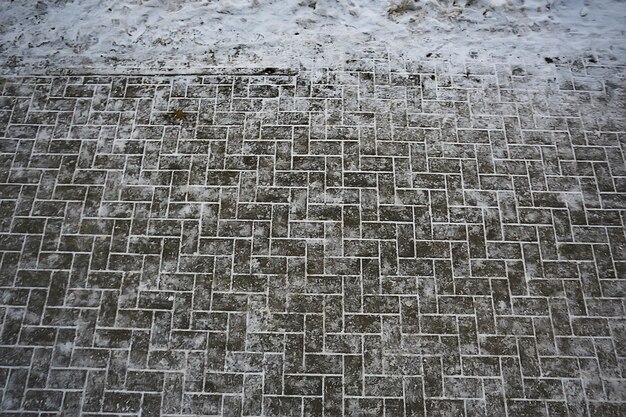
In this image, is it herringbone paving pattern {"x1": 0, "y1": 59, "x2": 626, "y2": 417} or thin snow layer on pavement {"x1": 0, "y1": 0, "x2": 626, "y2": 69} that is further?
thin snow layer on pavement {"x1": 0, "y1": 0, "x2": 626, "y2": 69}

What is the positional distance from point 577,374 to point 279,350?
7.73 ft

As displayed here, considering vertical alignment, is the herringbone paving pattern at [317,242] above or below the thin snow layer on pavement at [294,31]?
below

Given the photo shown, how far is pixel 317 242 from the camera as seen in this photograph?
4172 millimetres

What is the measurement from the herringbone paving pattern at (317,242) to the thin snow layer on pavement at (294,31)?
0.25 meters

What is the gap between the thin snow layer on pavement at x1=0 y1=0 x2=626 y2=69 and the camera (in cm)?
498

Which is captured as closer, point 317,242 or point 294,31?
point 317,242

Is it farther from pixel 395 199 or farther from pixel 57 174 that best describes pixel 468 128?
pixel 57 174

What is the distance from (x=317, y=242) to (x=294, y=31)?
2415 millimetres

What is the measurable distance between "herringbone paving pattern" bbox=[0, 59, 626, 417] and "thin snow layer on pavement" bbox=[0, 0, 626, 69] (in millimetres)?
247

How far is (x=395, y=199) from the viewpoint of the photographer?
14.2 ft

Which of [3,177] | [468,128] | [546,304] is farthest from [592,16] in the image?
[3,177]

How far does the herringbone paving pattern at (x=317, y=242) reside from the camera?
148 inches

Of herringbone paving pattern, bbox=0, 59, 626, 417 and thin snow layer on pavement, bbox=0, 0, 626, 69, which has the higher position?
thin snow layer on pavement, bbox=0, 0, 626, 69

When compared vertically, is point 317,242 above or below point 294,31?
below
